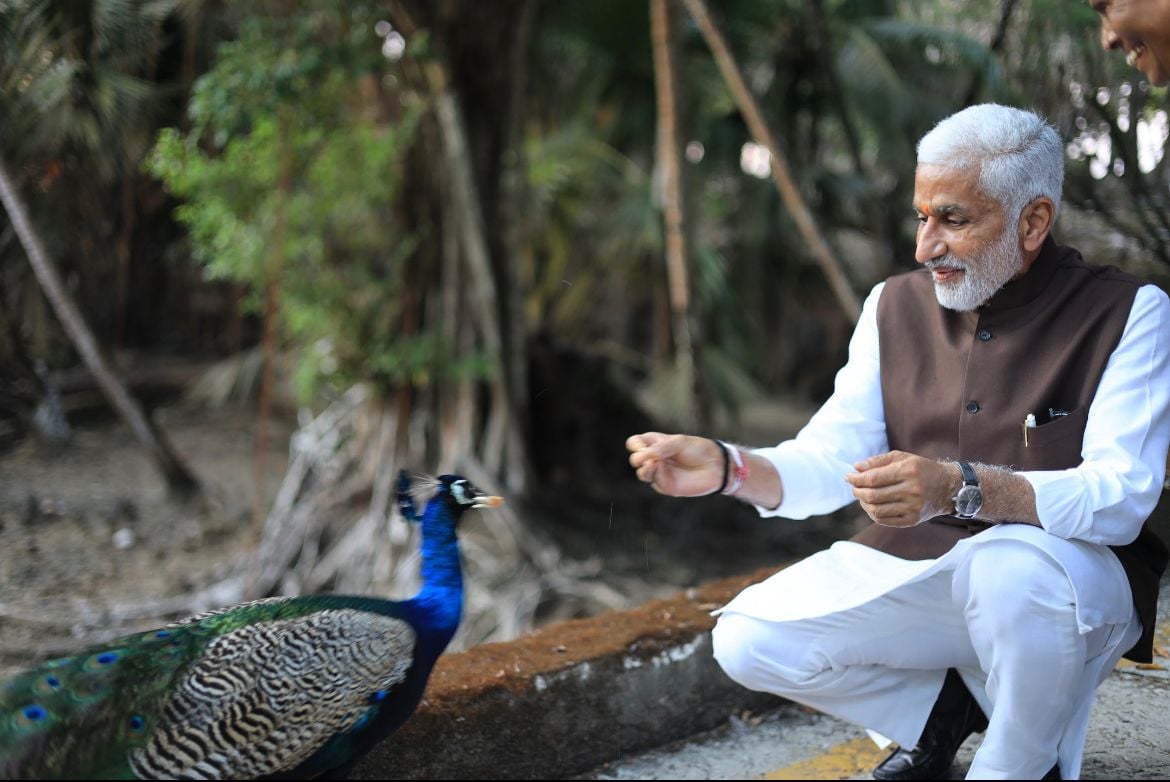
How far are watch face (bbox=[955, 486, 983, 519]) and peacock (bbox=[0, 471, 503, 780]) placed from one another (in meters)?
1.15

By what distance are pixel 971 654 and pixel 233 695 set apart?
5.17 feet

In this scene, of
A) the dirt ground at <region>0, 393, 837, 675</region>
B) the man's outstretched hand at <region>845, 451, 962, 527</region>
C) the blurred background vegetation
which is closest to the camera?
the man's outstretched hand at <region>845, 451, 962, 527</region>

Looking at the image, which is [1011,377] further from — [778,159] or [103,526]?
[103,526]

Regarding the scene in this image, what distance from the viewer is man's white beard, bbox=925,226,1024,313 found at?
7.95ft

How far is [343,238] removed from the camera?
8203mm

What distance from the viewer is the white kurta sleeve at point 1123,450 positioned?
2148mm

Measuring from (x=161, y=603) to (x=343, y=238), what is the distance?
287 centimetres

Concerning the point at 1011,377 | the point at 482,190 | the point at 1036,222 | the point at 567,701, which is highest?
the point at 482,190

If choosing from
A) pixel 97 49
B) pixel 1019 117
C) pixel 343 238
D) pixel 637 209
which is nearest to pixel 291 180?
pixel 343 238

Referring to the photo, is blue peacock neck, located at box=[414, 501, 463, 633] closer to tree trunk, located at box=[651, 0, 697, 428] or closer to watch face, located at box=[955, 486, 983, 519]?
watch face, located at box=[955, 486, 983, 519]

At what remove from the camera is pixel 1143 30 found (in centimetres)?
243

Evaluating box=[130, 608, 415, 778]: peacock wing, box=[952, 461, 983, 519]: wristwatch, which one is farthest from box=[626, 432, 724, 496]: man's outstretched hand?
box=[130, 608, 415, 778]: peacock wing

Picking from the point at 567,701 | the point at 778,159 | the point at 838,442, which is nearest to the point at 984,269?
the point at 838,442

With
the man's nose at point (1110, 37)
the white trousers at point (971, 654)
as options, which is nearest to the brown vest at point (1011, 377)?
the white trousers at point (971, 654)
